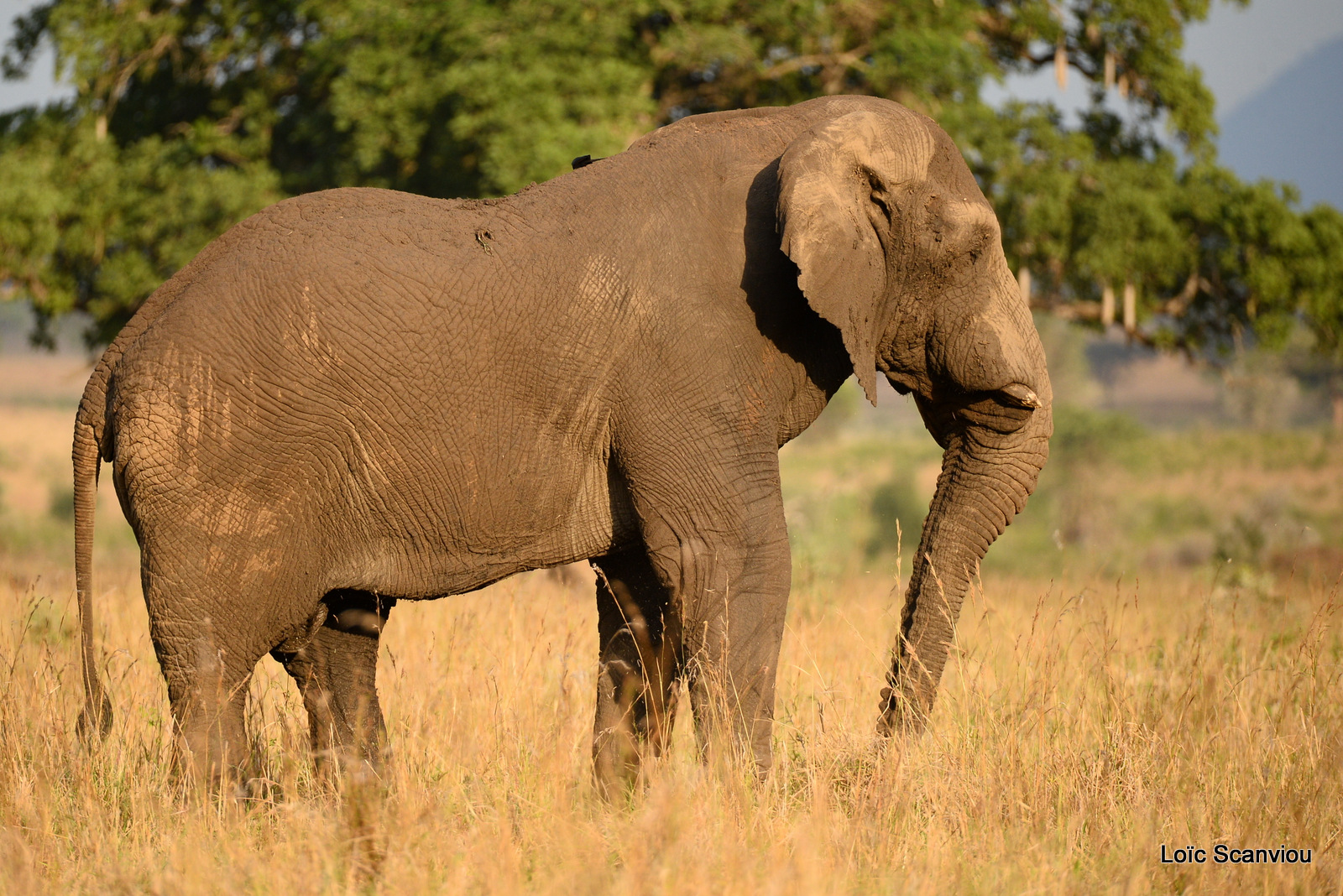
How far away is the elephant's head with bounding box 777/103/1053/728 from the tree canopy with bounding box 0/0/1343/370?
6.77m

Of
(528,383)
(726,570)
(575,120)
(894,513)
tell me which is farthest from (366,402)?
(894,513)

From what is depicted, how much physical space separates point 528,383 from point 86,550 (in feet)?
5.82

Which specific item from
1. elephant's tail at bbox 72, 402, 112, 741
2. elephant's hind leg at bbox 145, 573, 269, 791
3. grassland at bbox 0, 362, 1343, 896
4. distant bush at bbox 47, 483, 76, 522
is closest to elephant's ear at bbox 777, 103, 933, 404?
grassland at bbox 0, 362, 1343, 896

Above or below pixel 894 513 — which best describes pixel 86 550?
above

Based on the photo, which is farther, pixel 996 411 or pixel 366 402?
pixel 996 411

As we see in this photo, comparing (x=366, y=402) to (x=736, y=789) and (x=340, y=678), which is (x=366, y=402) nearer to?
(x=340, y=678)

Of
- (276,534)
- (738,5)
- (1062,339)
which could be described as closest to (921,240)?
(276,534)

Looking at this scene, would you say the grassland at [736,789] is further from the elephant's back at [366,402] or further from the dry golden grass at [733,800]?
the elephant's back at [366,402]

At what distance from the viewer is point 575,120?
12531 millimetres

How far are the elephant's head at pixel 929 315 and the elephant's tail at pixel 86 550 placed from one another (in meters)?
2.64

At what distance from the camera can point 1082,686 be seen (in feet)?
22.1

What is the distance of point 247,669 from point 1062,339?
269 ft

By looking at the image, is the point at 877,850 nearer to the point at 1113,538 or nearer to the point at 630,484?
the point at 630,484

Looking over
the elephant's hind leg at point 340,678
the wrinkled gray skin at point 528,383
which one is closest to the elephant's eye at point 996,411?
the wrinkled gray skin at point 528,383
